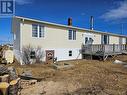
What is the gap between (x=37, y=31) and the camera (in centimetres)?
1614

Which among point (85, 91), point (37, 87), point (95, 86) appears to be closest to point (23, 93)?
point (37, 87)

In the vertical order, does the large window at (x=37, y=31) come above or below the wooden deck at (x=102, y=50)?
above

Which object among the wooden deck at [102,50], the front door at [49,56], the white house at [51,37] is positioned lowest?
the front door at [49,56]

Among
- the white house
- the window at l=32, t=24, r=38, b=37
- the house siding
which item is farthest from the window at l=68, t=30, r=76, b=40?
the house siding

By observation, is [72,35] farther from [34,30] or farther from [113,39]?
[113,39]

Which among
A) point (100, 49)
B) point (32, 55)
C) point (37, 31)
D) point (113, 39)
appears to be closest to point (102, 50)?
point (100, 49)

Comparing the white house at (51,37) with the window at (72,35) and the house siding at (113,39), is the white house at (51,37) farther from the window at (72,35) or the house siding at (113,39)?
the house siding at (113,39)

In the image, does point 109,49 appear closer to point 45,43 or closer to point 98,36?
point 98,36

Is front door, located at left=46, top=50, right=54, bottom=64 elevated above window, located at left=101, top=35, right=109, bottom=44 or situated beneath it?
situated beneath

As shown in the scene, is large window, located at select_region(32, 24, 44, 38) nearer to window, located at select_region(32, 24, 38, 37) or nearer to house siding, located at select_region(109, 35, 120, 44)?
window, located at select_region(32, 24, 38, 37)

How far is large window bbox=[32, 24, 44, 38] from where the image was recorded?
52.2 feet

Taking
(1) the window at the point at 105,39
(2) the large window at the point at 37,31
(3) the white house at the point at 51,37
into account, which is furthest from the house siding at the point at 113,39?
(2) the large window at the point at 37,31

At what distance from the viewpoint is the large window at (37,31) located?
52.2 ft

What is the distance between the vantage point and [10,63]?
49.6ft
